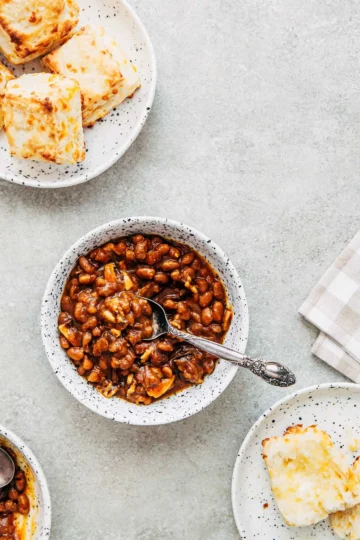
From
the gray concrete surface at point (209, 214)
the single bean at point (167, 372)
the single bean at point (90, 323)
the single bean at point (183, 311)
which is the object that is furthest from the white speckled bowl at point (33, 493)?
the single bean at point (183, 311)

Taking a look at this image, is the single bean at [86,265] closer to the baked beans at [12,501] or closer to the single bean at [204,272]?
the single bean at [204,272]

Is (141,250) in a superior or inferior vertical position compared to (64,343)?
superior

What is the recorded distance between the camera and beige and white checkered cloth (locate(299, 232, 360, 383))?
3.27 metres

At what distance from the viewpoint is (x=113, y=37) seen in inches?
126

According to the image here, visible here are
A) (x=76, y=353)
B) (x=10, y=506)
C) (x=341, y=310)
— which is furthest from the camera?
(x=341, y=310)

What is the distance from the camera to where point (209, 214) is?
130 inches

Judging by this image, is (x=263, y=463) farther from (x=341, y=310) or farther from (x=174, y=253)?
(x=174, y=253)

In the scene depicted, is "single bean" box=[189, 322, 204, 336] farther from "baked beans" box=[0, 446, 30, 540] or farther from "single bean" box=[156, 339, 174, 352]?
"baked beans" box=[0, 446, 30, 540]

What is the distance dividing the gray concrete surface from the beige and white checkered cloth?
0.08m

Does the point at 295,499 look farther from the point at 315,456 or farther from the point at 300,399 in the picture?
the point at 300,399

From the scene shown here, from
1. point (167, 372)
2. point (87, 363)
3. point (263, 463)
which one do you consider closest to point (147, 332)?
point (167, 372)

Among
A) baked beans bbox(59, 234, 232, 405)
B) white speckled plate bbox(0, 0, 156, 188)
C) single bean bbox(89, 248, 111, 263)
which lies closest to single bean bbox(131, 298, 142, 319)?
baked beans bbox(59, 234, 232, 405)

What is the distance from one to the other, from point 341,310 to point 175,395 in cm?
90

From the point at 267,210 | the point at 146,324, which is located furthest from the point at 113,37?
the point at 146,324
